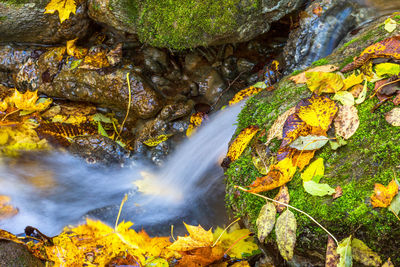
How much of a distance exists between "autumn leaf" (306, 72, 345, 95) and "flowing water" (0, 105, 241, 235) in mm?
1303

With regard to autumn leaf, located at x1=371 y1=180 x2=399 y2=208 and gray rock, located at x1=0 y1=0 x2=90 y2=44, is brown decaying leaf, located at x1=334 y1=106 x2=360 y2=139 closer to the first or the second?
autumn leaf, located at x1=371 y1=180 x2=399 y2=208

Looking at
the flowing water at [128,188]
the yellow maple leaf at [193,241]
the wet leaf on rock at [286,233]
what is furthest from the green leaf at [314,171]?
the flowing water at [128,188]

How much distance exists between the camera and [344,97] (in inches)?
82.8

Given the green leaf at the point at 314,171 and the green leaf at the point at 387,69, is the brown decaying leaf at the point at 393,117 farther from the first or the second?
the green leaf at the point at 314,171

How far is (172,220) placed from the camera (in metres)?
3.37

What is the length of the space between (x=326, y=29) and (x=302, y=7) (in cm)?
39

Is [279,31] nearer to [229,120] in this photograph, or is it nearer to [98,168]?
[229,120]

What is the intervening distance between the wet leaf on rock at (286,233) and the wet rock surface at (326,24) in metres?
2.07

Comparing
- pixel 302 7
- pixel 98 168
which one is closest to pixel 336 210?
pixel 302 7

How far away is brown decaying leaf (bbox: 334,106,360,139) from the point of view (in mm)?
2012

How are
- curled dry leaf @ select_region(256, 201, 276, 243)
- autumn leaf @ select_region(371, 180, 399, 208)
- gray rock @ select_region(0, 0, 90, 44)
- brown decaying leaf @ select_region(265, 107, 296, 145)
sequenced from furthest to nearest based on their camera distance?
gray rock @ select_region(0, 0, 90, 44)
brown decaying leaf @ select_region(265, 107, 296, 145)
curled dry leaf @ select_region(256, 201, 276, 243)
autumn leaf @ select_region(371, 180, 399, 208)

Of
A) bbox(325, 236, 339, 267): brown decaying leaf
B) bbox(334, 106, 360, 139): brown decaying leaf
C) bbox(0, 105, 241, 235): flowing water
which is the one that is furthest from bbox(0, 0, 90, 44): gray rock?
bbox(325, 236, 339, 267): brown decaying leaf

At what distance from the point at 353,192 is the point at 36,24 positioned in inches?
164

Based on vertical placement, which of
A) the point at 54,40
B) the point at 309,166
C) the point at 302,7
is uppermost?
the point at 54,40
